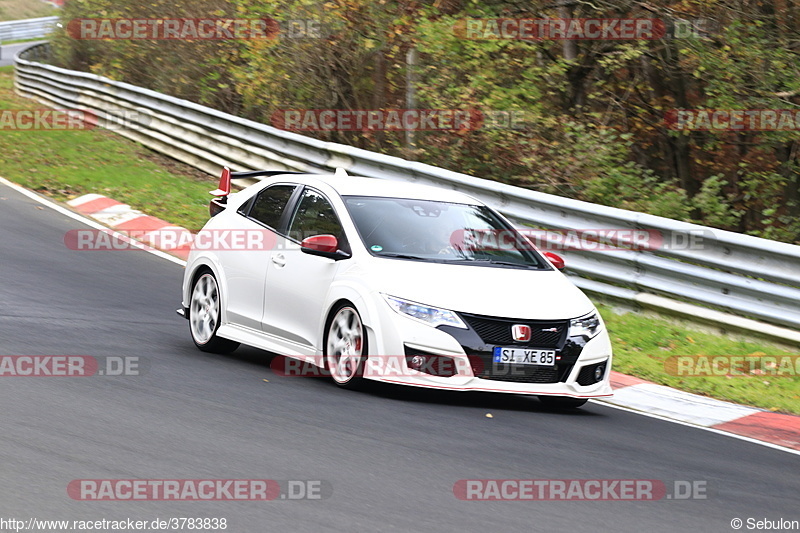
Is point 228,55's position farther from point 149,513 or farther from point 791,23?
point 149,513

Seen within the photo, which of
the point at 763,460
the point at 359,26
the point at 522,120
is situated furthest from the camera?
the point at 359,26

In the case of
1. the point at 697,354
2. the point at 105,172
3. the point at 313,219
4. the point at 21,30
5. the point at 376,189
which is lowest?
the point at 21,30

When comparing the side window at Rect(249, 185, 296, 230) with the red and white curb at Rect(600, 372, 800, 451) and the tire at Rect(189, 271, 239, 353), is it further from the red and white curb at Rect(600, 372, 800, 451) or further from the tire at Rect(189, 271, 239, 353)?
the red and white curb at Rect(600, 372, 800, 451)

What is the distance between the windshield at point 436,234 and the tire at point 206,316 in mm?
1562

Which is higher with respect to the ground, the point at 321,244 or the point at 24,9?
the point at 321,244

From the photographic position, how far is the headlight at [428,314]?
8023 mm

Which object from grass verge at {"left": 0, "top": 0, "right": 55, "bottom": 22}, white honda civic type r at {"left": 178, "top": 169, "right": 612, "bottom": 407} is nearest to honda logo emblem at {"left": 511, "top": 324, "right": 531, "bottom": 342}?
white honda civic type r at {"left": 178, "top": 169, "right": 612, "bottom": 407}

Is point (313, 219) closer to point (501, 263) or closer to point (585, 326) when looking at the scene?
point (501, 263)

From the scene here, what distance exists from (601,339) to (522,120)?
8.69 metres

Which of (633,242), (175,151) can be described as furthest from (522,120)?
(175,151)

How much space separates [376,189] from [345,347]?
1652mm

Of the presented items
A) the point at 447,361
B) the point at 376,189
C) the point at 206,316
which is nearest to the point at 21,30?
the point at 206,316

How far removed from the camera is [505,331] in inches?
319

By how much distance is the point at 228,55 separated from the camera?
73.5 feet
